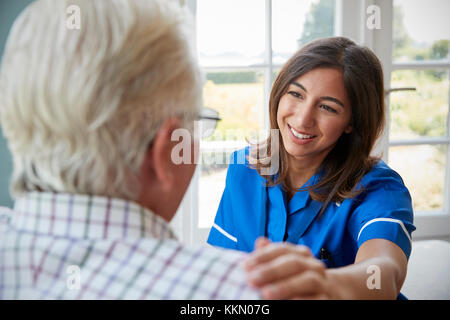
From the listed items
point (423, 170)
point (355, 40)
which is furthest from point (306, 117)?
point (423, 170)

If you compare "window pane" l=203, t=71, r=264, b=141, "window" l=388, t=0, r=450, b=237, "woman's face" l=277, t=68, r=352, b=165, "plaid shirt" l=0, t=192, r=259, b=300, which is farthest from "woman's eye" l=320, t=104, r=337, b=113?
"window" l=388, t=0, r=450, b=237

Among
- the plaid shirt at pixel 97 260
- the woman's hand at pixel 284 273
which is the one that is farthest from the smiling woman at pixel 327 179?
the plaid shirt at pixel 97 260

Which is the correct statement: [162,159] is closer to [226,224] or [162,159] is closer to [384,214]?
[384,214]

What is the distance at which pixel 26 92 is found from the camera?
0.64 m

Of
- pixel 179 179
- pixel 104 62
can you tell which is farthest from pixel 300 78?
pixel 104 62

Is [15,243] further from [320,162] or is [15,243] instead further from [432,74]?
[432,74]

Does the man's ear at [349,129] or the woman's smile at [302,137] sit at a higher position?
the man's ear at [349,129]

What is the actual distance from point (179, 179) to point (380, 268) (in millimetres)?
602

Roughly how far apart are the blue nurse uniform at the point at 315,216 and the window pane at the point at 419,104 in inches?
46.7

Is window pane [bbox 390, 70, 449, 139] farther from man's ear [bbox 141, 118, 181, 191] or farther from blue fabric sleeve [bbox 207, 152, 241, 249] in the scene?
man's ear [bbox 141, 118, 181, 191]

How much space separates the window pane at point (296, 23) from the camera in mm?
2277

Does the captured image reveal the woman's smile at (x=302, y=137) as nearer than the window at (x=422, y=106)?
Yes

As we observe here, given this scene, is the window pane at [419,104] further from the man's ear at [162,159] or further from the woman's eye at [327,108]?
the man's ear at [162,159]

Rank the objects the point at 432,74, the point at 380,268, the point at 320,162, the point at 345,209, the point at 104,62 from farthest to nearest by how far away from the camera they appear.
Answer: the point at 432,74 → the point at 320,162 → the point at 345,209 → the point at 380,268 → the point at 104,62
